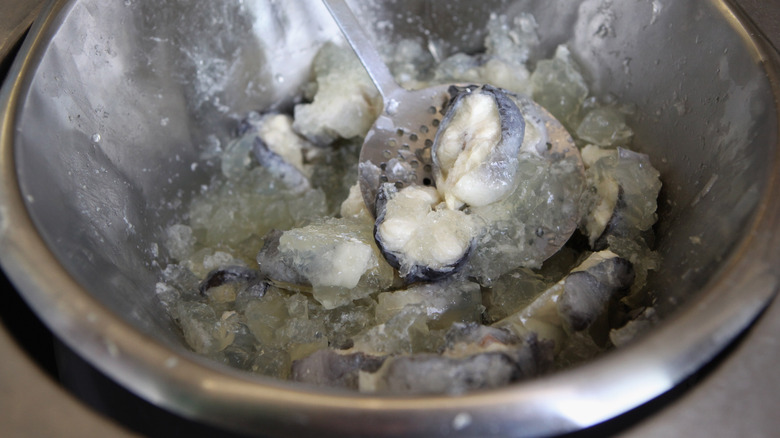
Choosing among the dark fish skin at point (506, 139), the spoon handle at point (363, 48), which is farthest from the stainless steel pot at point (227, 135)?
the dark fish skin at point (506, 139)

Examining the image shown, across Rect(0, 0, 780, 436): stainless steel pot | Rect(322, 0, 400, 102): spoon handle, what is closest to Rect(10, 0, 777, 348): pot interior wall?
Rect(0, 0, 780, 436): stainless steel pot

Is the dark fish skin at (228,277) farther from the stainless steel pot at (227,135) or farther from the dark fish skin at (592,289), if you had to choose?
the dark fish skin at (592,289)

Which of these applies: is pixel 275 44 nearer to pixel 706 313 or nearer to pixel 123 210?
pixel 123 210

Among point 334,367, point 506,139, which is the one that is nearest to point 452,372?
point 334,367

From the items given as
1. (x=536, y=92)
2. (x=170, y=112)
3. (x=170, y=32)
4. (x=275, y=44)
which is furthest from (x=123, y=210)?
(x=536, y=92)

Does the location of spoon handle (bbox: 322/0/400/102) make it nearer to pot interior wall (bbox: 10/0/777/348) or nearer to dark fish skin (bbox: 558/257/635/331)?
pot interior wall (bbox: 10/0/777/348)

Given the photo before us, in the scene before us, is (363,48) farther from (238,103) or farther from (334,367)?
(334,367)

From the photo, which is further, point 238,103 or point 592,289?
point 238,103

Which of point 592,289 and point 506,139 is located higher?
point 506,139
